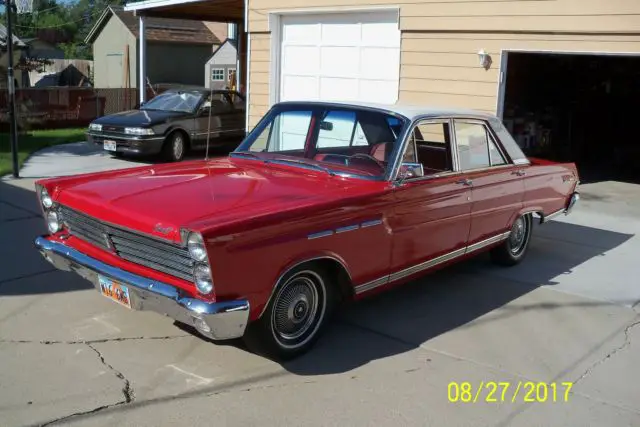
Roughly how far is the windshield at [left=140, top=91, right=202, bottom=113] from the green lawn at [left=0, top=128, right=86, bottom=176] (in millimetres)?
2527

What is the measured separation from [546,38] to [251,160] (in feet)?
19.1

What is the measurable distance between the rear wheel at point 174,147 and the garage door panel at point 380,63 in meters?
3.86

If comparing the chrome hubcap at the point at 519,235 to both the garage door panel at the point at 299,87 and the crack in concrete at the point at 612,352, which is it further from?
the garage door panel at the point at 299,87

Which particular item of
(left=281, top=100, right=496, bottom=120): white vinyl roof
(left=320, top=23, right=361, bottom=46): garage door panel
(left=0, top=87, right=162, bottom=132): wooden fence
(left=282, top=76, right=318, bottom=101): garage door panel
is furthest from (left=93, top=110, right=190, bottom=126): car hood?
(left=281, top=100, right=496, bottom=120): white vinyl roof

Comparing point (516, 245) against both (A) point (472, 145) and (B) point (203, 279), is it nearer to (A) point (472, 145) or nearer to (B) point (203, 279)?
(A) point (472, 145)

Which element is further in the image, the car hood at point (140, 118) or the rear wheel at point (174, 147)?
the rear wheel at point (174, 147)

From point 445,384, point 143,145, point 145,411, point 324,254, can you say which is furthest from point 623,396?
point 143,145

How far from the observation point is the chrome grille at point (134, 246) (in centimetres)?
394

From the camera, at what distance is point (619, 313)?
5.69 meters

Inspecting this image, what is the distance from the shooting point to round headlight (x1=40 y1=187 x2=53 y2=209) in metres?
4.86

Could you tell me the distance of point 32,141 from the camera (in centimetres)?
1572

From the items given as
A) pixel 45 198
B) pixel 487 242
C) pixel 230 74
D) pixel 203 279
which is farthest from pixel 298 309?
pixel 230 74

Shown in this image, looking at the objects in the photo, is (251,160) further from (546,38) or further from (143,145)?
(143,145)
